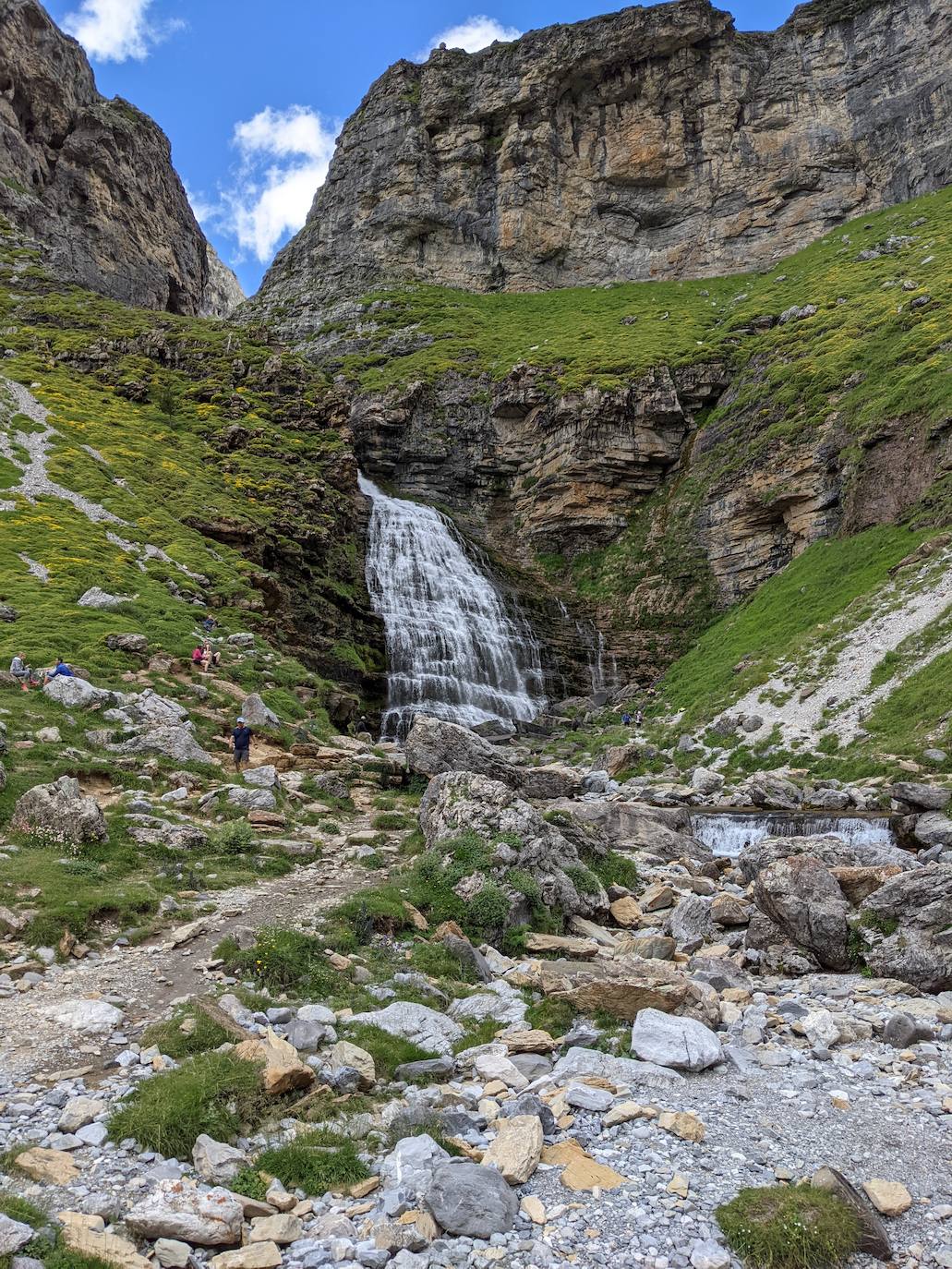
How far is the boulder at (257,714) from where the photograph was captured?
2369 cm

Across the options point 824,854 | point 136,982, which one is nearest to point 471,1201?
point 136,982

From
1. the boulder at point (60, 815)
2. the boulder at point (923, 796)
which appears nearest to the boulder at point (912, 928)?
the boulder at point (923, 796)

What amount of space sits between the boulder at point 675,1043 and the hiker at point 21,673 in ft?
59.6

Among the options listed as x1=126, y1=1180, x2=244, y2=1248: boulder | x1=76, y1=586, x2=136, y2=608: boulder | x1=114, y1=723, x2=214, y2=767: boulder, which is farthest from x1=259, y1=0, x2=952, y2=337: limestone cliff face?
x1=126, y1=1180, x2=244, y2=1248: boulder

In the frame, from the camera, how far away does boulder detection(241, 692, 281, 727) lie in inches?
933

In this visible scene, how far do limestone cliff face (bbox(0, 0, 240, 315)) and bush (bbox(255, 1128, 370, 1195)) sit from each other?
99707 millimetres

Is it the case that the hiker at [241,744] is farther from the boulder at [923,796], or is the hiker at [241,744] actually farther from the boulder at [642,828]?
the boulder at [923,796]

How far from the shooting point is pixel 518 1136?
21.5 feet

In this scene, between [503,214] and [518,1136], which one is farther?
[503,214]

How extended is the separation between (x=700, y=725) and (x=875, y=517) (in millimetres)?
17482

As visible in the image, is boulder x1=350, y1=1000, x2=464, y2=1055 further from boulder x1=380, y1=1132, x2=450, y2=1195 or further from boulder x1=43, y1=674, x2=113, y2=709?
boulder x1=43, y1=674, x2=113, y2=709

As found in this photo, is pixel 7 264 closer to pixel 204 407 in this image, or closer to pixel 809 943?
pixel 204 407

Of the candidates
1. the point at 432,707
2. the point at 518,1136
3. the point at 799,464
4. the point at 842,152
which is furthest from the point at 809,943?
the point at 842,152

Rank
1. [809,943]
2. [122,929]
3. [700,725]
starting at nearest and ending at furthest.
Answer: [122,929] → [809,943] → [700,725]
